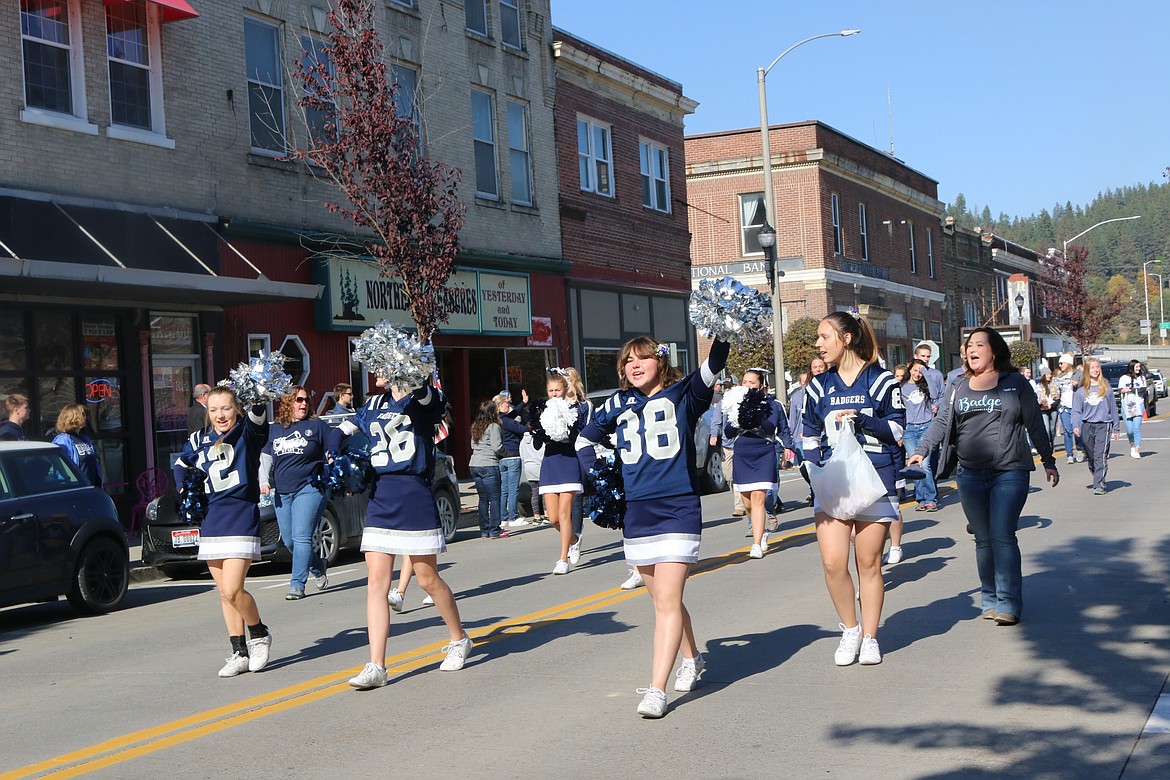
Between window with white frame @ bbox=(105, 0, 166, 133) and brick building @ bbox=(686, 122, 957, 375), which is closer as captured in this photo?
window with white frame @ bbox=(105, 0, 166, 133)

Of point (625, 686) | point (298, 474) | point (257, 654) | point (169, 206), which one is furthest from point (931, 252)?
point (625, 686)

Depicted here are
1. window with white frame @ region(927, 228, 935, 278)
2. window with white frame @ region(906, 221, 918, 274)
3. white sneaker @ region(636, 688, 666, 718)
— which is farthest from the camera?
window with white frame @ region(927, 228, 935, 278)

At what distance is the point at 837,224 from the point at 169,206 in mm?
28281

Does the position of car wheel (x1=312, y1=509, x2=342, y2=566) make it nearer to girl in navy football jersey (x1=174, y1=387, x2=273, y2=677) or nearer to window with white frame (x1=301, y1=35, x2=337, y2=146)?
girl in navy football jersey (x1=174, y1=387, x2=273, y2=677)

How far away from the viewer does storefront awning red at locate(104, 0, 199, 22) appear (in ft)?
56.1

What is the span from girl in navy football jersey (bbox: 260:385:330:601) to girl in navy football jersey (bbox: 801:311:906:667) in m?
5.28

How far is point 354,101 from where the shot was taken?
17875 millimetres

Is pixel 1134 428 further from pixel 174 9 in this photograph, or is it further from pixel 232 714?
pixel 232 714

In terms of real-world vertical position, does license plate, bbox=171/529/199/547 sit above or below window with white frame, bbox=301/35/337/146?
below

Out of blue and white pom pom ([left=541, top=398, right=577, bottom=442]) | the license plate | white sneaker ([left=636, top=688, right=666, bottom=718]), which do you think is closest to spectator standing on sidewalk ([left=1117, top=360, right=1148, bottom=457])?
blue and white pom pom ([left=541, top=398, right=577, bottom=442])

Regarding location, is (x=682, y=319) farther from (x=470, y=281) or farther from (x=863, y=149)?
(x=863, y=149)

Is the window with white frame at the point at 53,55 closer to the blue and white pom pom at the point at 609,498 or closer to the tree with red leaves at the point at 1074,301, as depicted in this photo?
the blue and white pom pom at the point at 609,498

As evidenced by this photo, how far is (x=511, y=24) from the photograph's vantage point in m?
26.1

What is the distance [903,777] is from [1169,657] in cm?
282
